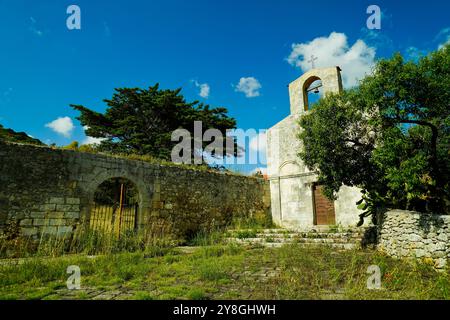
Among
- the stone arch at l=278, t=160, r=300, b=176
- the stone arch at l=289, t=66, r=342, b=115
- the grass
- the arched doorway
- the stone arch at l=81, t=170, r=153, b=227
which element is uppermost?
the stone arch at l=289, t=66, r=342, b=115

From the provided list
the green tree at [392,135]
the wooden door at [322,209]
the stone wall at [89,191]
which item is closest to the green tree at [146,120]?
the stone wall at [89,191]

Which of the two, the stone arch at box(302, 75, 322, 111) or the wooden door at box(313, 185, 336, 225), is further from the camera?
the stone arch at box(302, 75, 322, 111)

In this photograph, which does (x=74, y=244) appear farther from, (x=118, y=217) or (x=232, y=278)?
(x=232, y=278)

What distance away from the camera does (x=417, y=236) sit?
5629 millimetres

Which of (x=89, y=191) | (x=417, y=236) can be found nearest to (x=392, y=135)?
(x=417, y=236)

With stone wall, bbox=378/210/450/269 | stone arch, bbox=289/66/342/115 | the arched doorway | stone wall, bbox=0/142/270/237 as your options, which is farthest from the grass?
stone arch, bbox=289/66/342/115

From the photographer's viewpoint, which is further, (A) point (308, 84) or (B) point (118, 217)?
(A) point (308, 84)

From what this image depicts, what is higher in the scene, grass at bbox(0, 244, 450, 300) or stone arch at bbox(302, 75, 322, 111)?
stone arch at bbox(302, 75, 322, 111)

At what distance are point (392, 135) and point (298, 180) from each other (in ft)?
21.8

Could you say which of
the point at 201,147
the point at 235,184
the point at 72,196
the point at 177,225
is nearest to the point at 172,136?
the point at 201,147

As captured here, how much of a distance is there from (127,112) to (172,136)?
13.1ft

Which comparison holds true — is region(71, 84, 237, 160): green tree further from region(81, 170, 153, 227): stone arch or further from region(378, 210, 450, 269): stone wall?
region(378, 210, 450, 269): stone wall

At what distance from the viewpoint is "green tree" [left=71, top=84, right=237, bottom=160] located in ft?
57.8

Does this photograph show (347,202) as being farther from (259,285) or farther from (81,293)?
(81,293)
